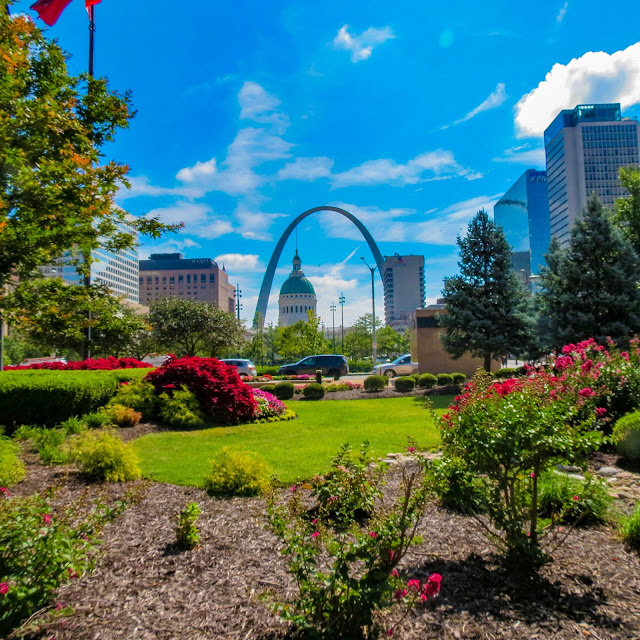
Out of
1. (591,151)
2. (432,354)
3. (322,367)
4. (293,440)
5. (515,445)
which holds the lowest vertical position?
(293,440)

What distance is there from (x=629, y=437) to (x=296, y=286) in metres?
126

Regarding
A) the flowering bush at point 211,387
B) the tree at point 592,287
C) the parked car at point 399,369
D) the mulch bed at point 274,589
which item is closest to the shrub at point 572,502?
the mulch bed at point 274,589

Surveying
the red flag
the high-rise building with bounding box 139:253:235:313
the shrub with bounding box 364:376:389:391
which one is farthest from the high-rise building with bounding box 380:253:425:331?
the red flag

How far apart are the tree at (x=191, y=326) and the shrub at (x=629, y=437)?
27859mm

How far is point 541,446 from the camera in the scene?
3.09 m

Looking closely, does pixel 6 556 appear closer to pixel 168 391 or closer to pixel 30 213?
pixel 30 213

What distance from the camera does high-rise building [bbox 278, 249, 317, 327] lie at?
126 m

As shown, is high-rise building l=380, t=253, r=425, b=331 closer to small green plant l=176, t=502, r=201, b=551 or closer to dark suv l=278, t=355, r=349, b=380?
dark suv l=278, t=355, r=349, b=380

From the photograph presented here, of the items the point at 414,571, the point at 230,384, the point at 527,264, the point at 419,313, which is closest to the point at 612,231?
the point at 419,313

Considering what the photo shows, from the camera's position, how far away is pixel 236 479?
4.93 m

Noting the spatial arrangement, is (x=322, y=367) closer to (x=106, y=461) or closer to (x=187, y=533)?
(x=106, y=461)

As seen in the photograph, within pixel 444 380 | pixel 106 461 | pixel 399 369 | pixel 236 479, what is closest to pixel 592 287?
pixel 444 380

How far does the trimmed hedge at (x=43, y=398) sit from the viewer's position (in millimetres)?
8727

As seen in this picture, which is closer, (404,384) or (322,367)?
(404,384)
